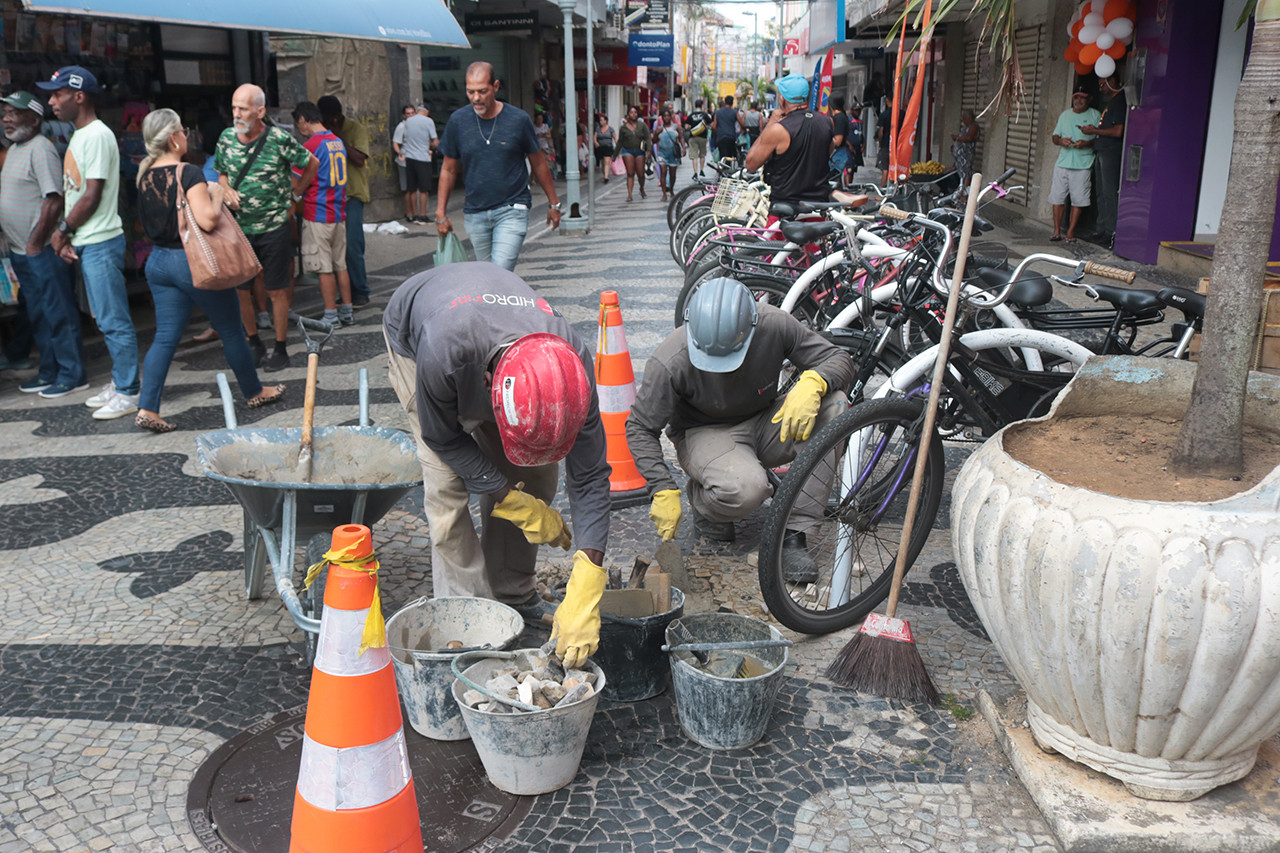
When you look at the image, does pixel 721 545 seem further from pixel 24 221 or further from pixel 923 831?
pixel 24 221

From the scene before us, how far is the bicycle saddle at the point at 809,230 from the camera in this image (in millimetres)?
6153

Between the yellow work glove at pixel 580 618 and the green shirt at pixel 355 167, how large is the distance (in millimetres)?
7123

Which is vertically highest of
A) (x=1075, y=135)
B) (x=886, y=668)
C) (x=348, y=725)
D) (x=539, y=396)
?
(x=1075, y=135)

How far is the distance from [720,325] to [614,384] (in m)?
1.54

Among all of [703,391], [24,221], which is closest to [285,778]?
[703,391]

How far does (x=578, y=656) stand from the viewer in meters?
2.91

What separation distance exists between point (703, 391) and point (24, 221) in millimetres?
5219

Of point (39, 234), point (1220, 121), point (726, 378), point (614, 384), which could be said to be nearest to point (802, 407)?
point (726, 378)

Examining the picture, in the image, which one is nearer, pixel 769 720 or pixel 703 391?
pixel 769 720

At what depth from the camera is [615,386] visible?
17.2 ft

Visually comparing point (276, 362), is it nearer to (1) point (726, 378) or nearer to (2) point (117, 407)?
(2) point (117, 407)

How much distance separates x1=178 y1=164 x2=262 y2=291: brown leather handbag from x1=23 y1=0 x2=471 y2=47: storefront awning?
1.11m

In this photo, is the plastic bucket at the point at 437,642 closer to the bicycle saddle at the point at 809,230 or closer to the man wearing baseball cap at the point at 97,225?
the bicycle saddle at the point at 809,230

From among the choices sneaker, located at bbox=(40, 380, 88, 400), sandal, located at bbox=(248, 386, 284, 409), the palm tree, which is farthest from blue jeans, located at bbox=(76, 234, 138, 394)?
Answer: the palm tree
